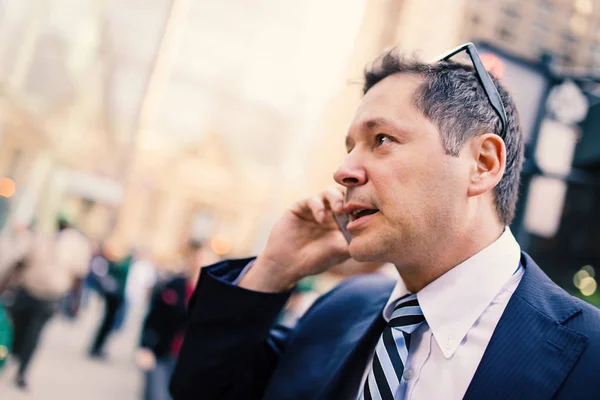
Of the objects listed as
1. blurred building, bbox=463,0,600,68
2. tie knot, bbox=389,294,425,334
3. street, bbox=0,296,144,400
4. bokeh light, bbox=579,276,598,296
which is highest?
blurred building, bbox=463,0,600,68

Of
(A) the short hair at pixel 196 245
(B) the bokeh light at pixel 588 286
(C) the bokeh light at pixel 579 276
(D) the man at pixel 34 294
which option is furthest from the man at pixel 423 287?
(C) the bokeh light at pixel 579 276

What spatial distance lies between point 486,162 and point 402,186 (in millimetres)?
306

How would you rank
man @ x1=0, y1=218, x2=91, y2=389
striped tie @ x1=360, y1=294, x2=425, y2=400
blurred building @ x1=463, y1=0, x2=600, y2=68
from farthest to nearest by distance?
blurred building @ x1=463, y1=0, x2=600, y2=68 → man @ x1=0, y1=218, x2=91, y2=389 → striped tie @ x1=360, y1=294, x2=425, y2=400

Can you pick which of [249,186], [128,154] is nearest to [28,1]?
[128,154]

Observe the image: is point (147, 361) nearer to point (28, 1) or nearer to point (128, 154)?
point (28, 1)

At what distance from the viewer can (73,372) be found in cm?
816

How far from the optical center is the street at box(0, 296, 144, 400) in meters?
6.68

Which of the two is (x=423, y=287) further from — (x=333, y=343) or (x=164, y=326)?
(x=164, y=326)

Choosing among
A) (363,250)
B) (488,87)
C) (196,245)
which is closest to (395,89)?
(488,87)

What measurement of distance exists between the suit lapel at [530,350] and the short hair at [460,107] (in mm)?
344

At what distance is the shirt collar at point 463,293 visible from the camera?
151 centimetres

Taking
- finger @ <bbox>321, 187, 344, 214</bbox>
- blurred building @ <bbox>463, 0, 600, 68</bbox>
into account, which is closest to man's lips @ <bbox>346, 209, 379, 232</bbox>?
finger @ <bbox>321, 187, 344, 214</bbox>

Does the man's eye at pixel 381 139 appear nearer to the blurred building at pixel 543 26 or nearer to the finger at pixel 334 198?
the finger at pixel 334 198

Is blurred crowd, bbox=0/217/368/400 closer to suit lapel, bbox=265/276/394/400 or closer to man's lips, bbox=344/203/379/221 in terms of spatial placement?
suit lapel, bbox=265/276/394/400
